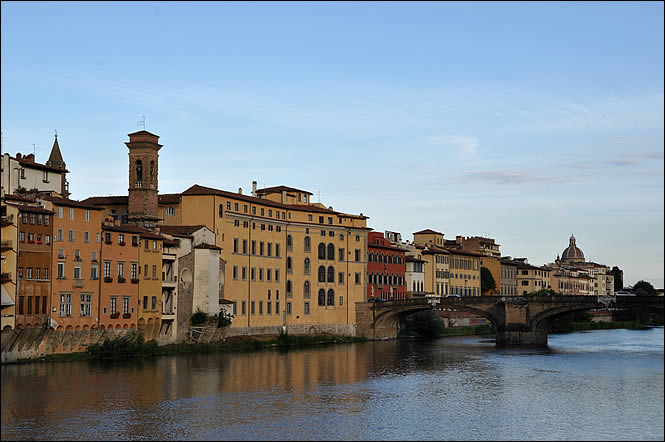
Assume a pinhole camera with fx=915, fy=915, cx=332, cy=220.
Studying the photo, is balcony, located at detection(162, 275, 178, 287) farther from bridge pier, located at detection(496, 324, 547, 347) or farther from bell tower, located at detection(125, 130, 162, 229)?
bridge pier, located at detection(496, 324, 547, 347)

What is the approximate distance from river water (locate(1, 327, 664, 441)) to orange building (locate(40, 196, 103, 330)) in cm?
425

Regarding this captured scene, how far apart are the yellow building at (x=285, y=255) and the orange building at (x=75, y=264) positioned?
17.8 meters

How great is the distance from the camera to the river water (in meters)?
39.8

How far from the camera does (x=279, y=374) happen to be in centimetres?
6059

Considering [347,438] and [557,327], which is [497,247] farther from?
[347,438]

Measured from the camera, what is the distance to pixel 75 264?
2480 inches

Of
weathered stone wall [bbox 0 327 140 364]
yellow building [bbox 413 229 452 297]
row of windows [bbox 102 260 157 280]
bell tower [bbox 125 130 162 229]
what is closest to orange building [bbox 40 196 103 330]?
weathered stone wall [bbox 0 327 140 364]

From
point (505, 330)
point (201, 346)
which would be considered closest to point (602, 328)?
point (505, 330)

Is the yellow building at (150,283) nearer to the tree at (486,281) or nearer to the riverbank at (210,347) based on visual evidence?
the riverbank at (210,347)

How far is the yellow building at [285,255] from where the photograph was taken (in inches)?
3263

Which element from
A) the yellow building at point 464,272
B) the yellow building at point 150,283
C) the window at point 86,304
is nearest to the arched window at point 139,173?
the yellow building at point 150,283

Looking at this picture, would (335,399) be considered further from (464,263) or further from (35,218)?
(464,263)

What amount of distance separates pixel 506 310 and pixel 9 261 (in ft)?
174

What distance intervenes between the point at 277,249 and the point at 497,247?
8531 cm
